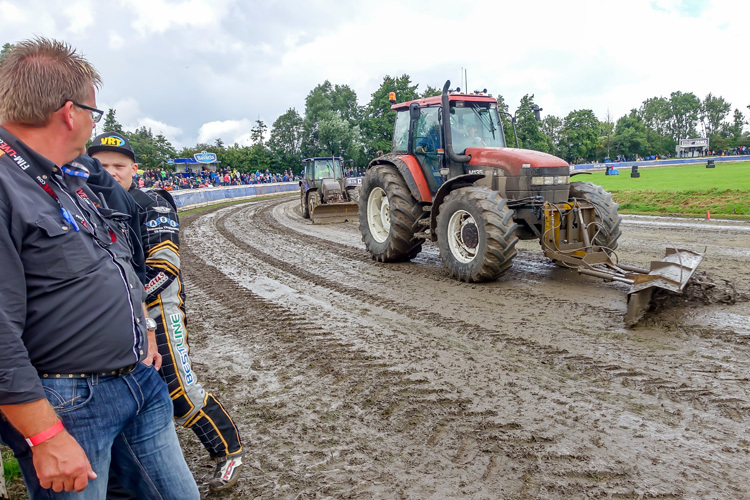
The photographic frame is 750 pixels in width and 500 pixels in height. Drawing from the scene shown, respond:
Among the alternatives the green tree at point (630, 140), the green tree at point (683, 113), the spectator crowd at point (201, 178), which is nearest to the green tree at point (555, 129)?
the green tree at point (630, 140)

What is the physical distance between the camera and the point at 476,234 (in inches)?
259

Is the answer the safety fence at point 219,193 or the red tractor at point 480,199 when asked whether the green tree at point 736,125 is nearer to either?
the safety fence at point 219,193

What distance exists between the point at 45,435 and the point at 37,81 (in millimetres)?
984

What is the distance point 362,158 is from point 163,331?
173 ft

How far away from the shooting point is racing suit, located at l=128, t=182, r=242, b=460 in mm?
2402

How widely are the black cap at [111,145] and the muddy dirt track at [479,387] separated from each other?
5.77ft

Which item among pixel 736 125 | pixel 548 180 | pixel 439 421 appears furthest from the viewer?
pixel 736 125

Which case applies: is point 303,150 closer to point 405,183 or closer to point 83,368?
point 405,183

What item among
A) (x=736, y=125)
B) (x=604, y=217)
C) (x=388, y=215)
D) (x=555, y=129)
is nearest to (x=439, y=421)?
(x=604, y=217)

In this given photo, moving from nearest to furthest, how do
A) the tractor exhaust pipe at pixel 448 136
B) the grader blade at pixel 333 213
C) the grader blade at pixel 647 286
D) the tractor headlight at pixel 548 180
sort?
the grader blade at pixel 647 286
the tractor headlight at pixel 548 180
the tractor exhaust pipe at pixel 448 136
the grader blade at pixel 333 213

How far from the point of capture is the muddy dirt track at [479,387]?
2.63 metres

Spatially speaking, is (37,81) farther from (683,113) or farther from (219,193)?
(683,113)

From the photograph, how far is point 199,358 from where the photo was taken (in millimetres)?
4508

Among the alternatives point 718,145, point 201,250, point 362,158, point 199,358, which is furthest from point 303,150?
point 718,145
